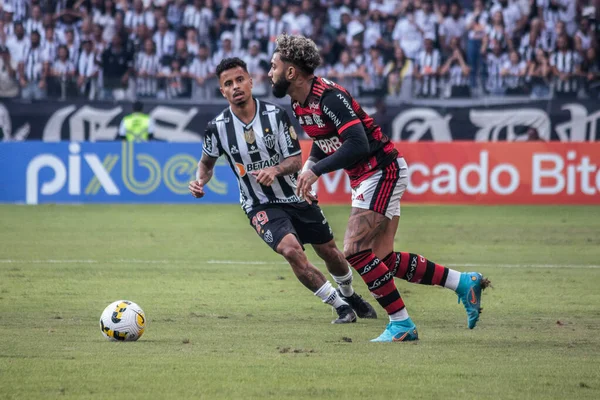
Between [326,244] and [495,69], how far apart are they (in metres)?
15.5

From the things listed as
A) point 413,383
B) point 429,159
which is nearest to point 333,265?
point 413,383

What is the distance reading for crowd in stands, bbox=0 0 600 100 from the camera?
75.2ft

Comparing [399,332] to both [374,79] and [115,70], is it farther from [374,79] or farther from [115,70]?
[115,70]

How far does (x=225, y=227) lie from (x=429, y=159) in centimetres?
525

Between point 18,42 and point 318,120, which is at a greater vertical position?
point 318,120

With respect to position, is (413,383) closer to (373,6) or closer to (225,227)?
(225,227)

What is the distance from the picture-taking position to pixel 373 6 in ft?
82.9

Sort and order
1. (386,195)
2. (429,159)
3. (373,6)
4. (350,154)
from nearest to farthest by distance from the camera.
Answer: (350,154)
(386,195)
(429,159)
(373,6)

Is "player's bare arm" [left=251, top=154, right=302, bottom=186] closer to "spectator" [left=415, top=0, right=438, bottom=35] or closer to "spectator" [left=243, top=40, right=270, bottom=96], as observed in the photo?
"spectator" [left=243, top=40, right=270, bottom=96]

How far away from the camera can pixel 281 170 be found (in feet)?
26.4

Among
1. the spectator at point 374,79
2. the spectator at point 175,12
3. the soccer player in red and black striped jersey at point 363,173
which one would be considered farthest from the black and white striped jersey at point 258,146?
the spectator at point 175,12

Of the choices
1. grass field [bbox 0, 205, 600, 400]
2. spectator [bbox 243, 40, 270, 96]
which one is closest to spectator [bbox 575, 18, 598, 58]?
spectator [bbox 243, 40, 270, 96]

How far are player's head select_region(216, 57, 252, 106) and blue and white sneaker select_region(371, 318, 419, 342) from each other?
2.28 m

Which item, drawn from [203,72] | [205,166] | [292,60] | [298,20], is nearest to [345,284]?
[205,166]
